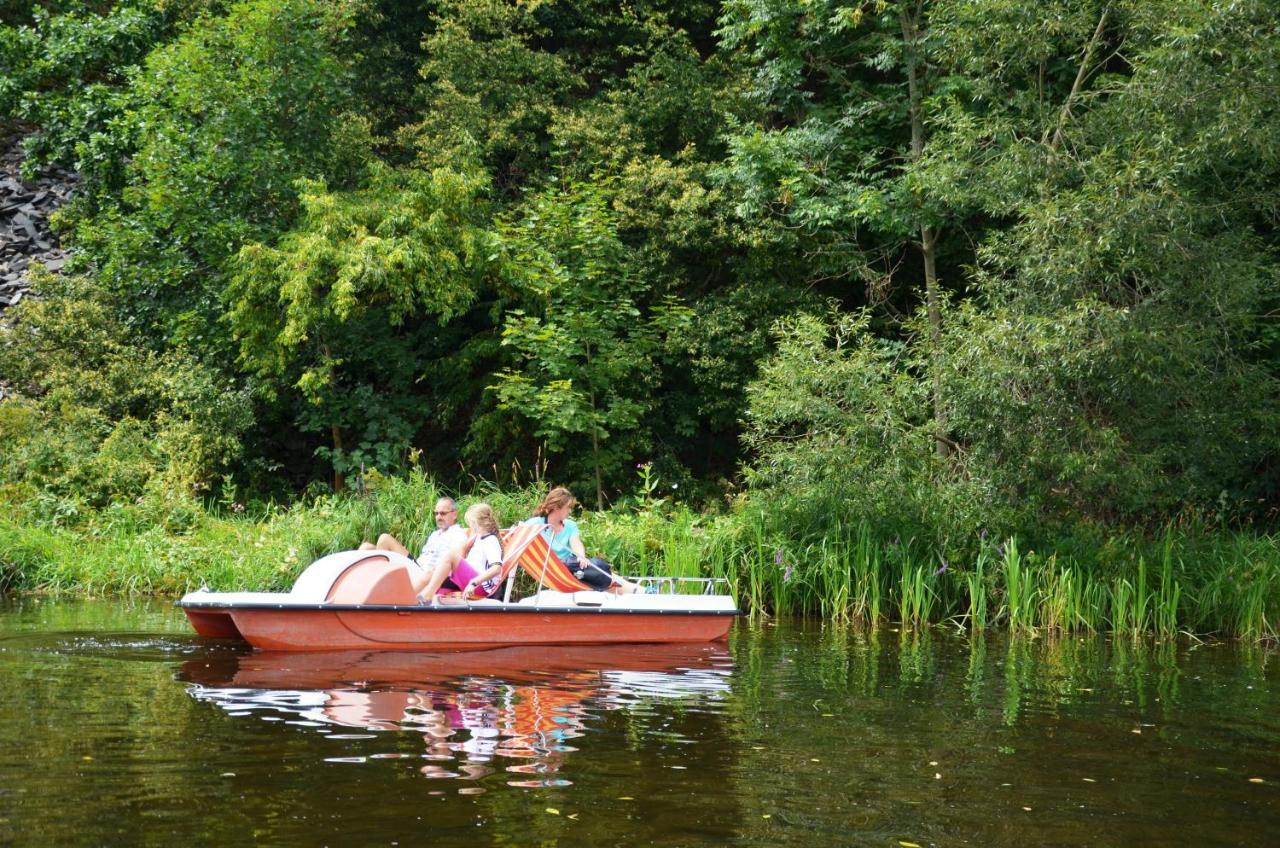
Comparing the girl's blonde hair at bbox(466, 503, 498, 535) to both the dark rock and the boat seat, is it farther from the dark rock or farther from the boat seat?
the dark rock

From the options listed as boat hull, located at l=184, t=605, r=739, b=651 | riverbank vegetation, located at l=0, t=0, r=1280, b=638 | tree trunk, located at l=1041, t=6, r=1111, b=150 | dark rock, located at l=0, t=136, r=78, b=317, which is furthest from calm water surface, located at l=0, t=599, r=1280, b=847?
dark rock, located at l=0, t=136, r=78, b=317

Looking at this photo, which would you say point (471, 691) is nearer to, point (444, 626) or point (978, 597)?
point (444, 626)

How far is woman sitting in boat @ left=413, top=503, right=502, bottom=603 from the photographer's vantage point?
34.5 ft

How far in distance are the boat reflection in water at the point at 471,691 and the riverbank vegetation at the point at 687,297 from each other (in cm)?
343

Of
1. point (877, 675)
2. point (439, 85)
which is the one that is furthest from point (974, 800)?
point (439, 85)

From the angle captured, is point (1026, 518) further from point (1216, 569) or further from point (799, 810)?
point (799, 810)

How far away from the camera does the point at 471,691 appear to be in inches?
334

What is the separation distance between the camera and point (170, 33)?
79.7 feet

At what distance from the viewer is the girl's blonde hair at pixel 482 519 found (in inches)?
427

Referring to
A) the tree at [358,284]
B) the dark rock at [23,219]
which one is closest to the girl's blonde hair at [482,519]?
the tree at [358,284]

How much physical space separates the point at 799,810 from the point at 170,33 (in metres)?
22.4

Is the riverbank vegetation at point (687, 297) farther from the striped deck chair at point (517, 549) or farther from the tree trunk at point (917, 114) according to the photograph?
the striped deck chair at point (517, 549)

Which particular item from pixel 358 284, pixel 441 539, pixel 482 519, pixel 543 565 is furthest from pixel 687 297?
pixel 543 565

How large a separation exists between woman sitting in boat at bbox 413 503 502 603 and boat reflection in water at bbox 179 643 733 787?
57cm
